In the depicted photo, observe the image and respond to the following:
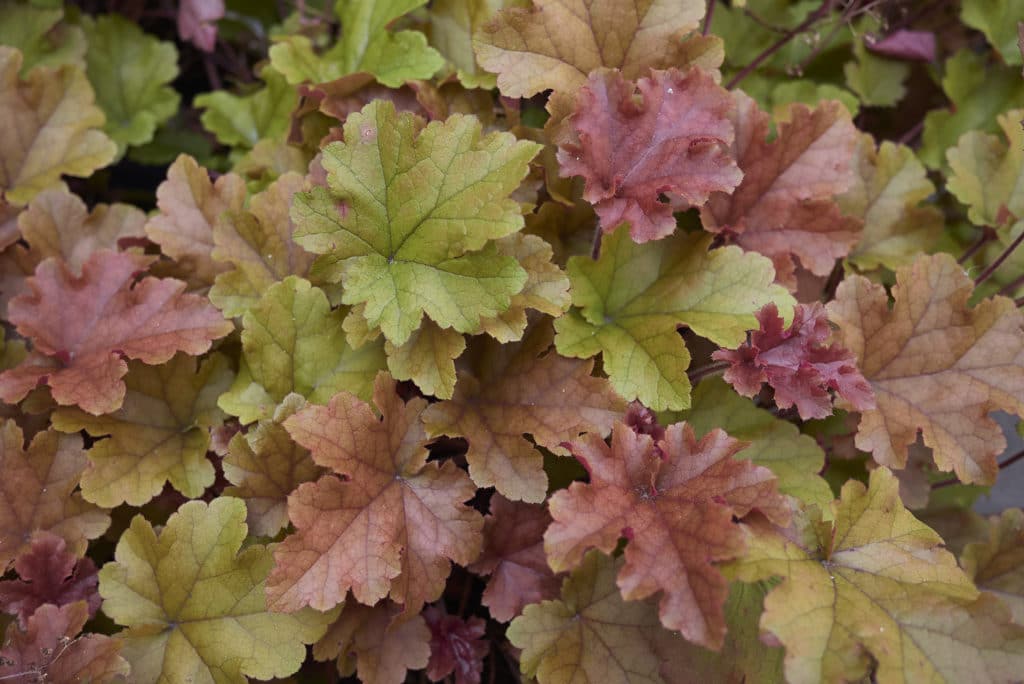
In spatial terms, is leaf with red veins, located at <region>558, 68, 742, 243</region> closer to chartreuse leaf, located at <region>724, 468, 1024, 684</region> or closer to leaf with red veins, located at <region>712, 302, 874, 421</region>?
leaf with red veins, located at <region>712, 302, 874, 421</region>

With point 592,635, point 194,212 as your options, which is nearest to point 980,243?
point 592,635

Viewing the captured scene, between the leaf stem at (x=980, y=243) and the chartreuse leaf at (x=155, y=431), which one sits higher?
the leaf stem at (x=980, y=243)

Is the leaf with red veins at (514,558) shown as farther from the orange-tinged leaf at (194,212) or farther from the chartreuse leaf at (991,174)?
the chartreuse leaf at (991,174)

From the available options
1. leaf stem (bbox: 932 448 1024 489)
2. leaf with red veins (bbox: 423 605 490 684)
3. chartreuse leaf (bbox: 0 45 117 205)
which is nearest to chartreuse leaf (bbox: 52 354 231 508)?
leaf with red veins (bbox: 423 605 490 684)

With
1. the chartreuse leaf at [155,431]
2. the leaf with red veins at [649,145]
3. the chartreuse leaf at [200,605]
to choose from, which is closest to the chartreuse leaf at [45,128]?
the chartreuse leaf at [155,431]

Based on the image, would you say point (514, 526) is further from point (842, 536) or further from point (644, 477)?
point (842, 536)

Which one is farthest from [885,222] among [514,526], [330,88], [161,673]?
[161,673]

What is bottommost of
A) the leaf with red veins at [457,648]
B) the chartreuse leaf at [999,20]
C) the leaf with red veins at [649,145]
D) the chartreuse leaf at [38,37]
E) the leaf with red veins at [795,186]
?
the leaf with red veins at [457,648]
